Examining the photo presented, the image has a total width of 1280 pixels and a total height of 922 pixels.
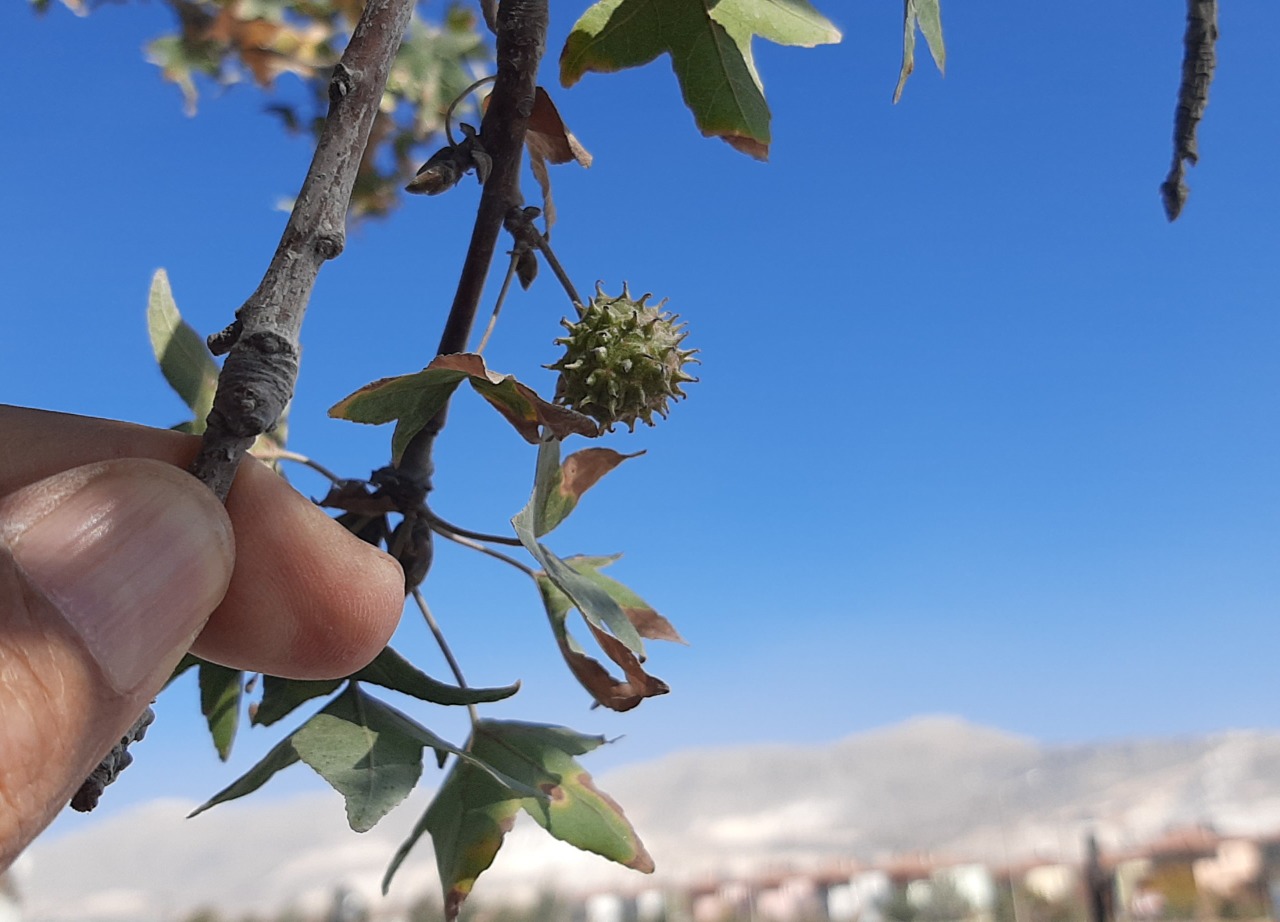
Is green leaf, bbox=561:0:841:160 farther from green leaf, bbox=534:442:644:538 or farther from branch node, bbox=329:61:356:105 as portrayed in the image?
branch node, bbox=329:61:356:105

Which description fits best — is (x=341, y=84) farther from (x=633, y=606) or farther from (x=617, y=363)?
(x=633, y=606)

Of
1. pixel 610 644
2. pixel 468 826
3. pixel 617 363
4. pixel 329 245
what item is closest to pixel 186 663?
pixel 468 826

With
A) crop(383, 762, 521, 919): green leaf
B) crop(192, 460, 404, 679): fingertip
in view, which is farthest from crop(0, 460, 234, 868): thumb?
crop(383, 762, 521, 919): green leaf

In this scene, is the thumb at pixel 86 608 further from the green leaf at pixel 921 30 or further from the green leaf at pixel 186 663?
the green leaf at pixel 921 30

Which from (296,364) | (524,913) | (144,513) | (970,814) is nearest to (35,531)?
(144,513)

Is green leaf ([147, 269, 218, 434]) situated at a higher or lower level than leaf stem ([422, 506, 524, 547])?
higher

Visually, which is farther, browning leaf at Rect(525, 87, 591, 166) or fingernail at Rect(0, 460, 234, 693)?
browning leaf at Rect(525, 87, 591, 166)
